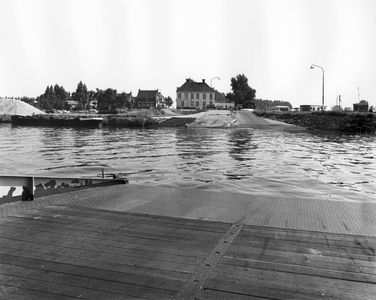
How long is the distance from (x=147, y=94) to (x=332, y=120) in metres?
81.6

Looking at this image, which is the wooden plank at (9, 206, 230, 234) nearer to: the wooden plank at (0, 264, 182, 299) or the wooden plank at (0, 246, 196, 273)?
the wooden plank at (0, 246, 196, 273)

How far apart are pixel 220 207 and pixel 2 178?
482 centimetres

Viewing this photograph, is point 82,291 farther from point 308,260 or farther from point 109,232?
point 308,260

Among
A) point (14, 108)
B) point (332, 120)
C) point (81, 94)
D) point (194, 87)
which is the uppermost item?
point (194, 87)

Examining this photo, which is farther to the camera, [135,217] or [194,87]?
[194,87]

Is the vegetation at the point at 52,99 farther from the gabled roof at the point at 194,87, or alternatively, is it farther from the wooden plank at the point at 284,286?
the wooden plank at the point at 284,286

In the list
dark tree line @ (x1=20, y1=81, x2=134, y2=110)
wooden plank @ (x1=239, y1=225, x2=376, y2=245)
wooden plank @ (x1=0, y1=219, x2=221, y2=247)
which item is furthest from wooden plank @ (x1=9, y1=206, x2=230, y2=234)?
dark tree line @ (x1=20, y1=81, x2=134, y2=110)

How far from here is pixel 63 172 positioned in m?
18.1

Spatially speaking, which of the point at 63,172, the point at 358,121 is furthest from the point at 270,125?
the point at 63,172

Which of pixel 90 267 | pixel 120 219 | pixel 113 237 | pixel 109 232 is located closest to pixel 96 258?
pixel 90 267

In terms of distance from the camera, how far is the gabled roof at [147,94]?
13556 cm

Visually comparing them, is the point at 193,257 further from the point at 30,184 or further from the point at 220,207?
the point at 30,184

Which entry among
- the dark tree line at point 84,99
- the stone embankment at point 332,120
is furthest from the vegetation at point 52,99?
the stone embankment at point 332,120

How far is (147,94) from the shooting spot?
137000mm
